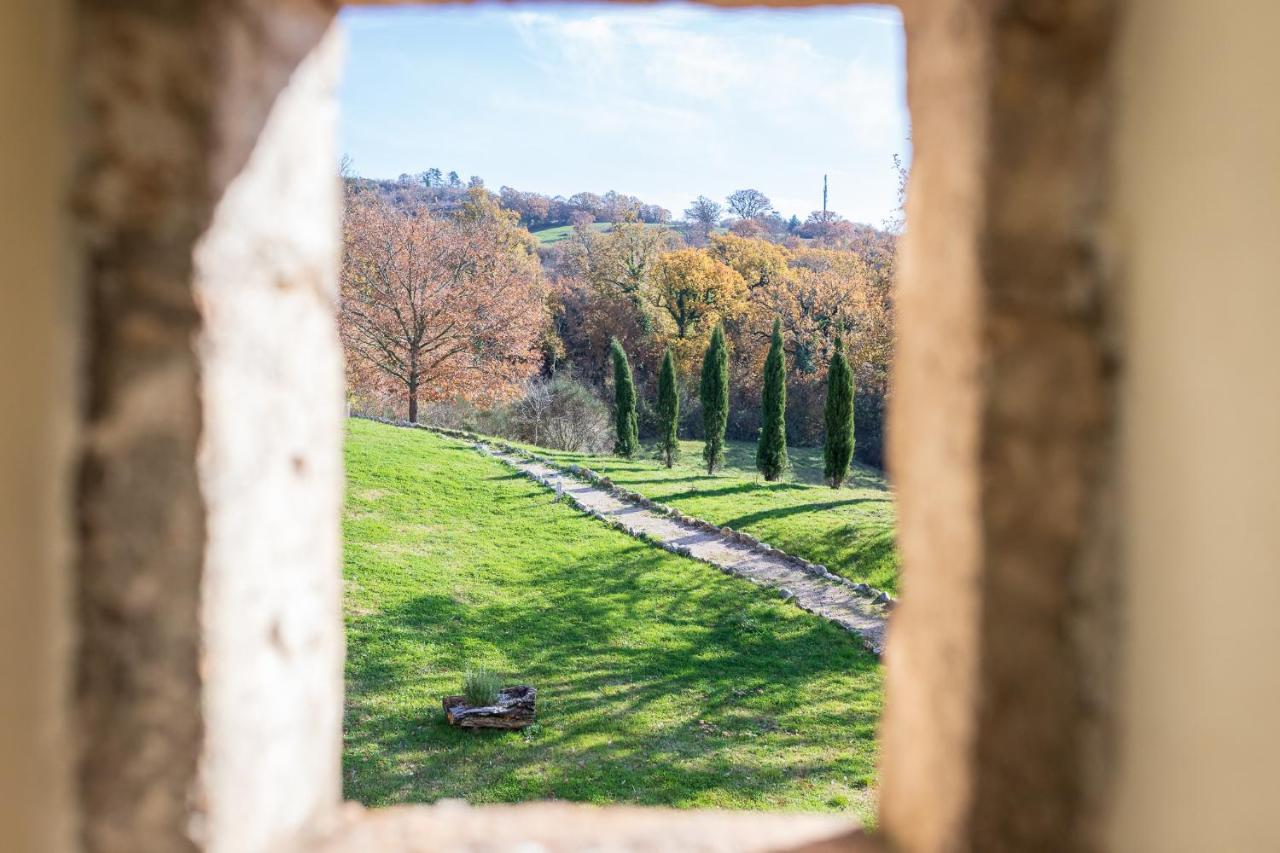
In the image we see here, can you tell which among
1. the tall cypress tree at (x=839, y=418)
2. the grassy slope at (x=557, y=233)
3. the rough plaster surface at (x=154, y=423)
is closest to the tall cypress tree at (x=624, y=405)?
the tall cypress tree at (x=839, y=418)

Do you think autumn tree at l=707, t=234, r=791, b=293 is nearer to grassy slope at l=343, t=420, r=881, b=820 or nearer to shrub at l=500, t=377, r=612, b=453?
shrub at l=500, t=377, r=612, b=453

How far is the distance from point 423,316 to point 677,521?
7371mm

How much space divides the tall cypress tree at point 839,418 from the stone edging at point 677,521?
10.8 feet

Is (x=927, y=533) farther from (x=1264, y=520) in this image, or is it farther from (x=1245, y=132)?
(x=1245, y=132)

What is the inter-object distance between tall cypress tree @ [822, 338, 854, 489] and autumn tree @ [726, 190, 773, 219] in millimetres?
25918

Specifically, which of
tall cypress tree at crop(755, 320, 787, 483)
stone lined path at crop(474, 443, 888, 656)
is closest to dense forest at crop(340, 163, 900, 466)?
tall cypress tree at crop(755, 320, 787, 483)

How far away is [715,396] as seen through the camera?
15.4 metres

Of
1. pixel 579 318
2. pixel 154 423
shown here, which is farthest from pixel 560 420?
pixel 154 423

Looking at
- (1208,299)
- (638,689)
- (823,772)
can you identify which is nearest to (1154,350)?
(1208,299)

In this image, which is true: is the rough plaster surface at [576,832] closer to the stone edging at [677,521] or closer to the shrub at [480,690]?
the shrub at [480,690]

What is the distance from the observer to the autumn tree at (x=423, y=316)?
15719 millimetres

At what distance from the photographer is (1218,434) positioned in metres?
0.90

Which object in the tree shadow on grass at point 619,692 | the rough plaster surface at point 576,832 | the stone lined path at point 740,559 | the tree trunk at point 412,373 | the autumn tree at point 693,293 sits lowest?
the tree shadow on grass at point 619,692

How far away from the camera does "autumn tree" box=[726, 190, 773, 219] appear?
3803 centimetres
